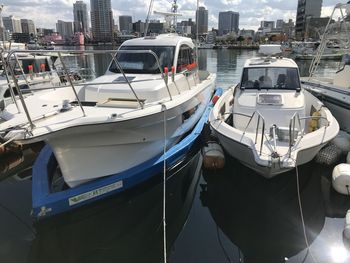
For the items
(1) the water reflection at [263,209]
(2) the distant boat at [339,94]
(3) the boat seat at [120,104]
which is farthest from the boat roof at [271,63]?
(3) the boat seat at [120,104]

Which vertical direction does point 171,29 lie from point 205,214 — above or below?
above

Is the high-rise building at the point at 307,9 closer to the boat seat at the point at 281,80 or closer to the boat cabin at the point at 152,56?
the boat seat at the point at 281,80

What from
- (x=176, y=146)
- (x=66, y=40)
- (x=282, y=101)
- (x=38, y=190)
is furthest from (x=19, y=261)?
(x=66, y=40)

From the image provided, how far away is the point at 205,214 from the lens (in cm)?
550

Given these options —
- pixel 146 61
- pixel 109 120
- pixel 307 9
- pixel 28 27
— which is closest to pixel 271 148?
pixel 109 120

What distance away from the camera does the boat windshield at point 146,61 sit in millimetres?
7363

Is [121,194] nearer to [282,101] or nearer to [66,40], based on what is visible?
[282,101]

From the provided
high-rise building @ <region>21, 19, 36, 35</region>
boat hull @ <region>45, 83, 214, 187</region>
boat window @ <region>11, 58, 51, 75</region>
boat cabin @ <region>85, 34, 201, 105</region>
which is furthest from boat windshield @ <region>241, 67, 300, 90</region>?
high-rise building @ <region>21, 19, 36, 35</region>

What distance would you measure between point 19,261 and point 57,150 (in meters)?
1.74

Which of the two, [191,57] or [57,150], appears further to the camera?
[191,57]

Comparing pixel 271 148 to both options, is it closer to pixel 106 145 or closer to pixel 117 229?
pixel 106 145

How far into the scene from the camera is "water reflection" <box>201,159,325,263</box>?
4594 mm

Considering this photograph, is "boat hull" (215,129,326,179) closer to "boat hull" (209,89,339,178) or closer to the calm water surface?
"boat hull" (209,89,339,178)

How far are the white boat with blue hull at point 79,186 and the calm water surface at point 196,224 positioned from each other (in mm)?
258
